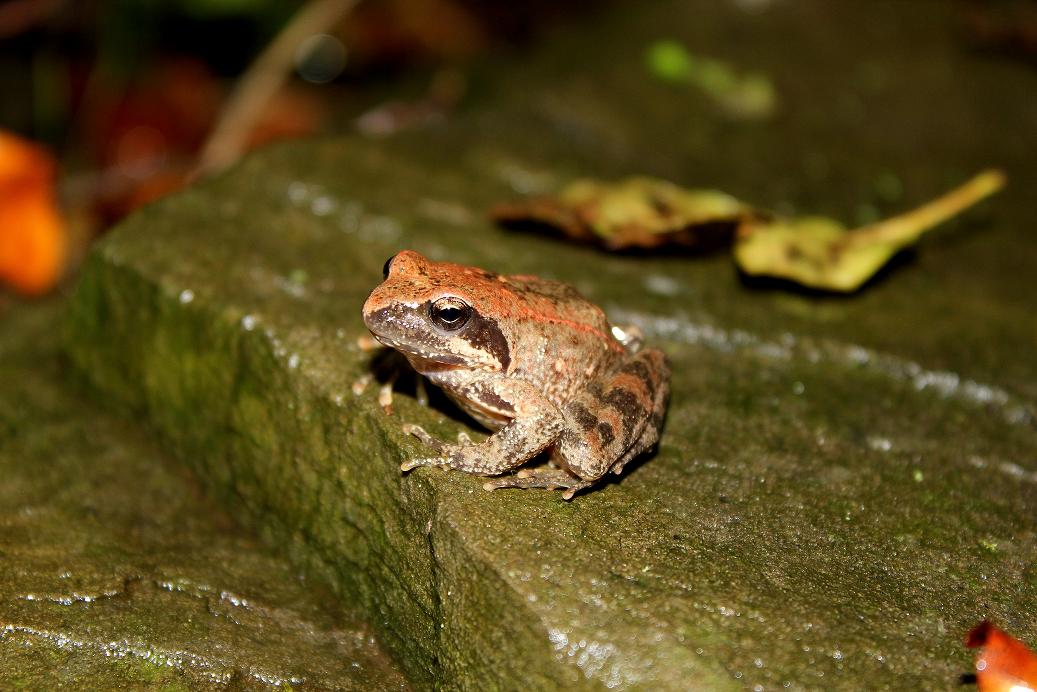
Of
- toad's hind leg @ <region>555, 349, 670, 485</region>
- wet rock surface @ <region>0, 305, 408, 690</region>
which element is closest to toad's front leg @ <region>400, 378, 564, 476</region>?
toad's hind leg @ <region>555, 349, 670, 485</region>

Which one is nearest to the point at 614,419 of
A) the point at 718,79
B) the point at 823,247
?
the point at 823,247

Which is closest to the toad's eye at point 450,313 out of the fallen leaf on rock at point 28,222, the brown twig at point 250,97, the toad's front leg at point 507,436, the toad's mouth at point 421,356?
the toad's mouth at point 421,356

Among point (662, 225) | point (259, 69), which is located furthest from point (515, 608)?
point (259, 69)

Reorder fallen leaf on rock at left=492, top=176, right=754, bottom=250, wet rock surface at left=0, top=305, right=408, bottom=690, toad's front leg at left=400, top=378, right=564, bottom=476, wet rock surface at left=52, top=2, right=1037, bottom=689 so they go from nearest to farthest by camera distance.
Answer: wet rock surface at left=52, top=2, right=1037, bottom=689 → wet rock surface at left=0, top=305, right=408, bottom=690 → toad's front leg at left=400, top=378, right=564, bottom=476 → fallen leaf on rock at left=492, top=176, right=754, bottom=250

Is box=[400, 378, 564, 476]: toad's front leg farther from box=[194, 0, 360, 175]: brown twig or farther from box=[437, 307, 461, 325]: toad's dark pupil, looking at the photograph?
box=[194, 0, 360, 175]: brown twig

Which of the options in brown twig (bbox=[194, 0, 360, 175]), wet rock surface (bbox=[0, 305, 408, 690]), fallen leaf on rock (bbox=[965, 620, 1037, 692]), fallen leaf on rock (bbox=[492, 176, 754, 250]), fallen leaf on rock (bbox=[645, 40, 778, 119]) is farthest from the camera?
brown twig (bbox=[194, 0, 360, 175])

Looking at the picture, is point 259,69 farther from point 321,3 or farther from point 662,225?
point 662,225
